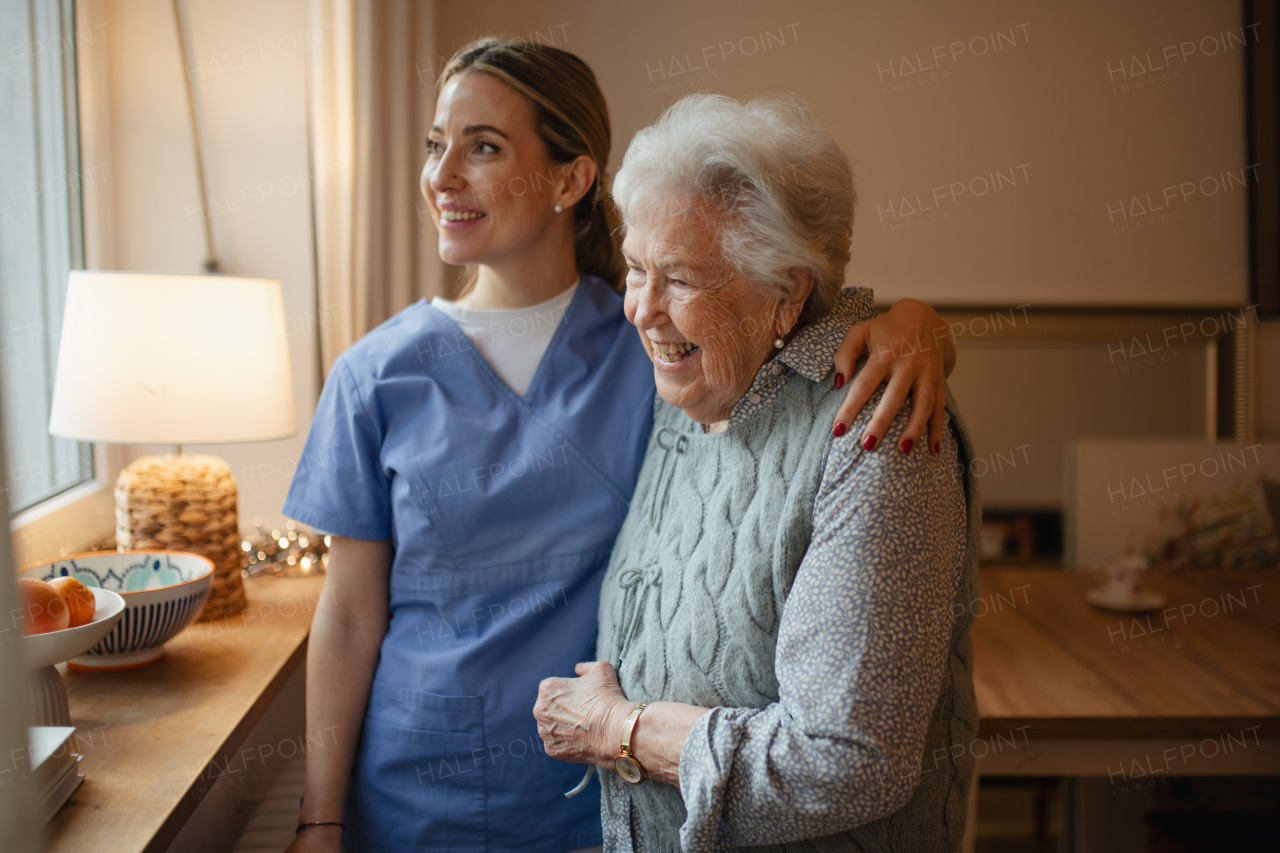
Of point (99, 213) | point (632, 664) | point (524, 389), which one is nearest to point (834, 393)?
point (632, 664)

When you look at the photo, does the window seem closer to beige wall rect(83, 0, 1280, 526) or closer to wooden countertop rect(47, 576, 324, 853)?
wooden countertop rect(47, 576, 324, 853)

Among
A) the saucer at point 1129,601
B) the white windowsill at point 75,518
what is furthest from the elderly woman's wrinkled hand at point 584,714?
the saucer at point 1129,601

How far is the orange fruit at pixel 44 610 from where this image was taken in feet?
3.10

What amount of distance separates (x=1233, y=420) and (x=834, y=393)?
2354 millimetres

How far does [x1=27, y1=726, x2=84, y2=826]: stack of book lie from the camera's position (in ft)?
2.75

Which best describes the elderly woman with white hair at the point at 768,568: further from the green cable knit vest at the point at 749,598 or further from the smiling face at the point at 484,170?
the smiling face at the point at 484,170

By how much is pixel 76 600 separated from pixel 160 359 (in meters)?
0.54

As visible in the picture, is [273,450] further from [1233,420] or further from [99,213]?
[1233,420]

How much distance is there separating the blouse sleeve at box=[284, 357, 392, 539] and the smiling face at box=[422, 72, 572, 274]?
0.85 ft

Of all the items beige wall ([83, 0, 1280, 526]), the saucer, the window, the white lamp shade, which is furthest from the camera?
beige wall ([83, 0, 1280, 526])

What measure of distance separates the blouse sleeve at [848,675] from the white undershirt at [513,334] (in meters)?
0.56

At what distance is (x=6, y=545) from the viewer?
0.29 meters

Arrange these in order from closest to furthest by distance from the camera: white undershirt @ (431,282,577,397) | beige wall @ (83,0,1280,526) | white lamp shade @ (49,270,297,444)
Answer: white undershirt @ (431,282,577,397) < white lamp shade @ (49,270,297,444) < beige wall @ (83,0,1280,526)

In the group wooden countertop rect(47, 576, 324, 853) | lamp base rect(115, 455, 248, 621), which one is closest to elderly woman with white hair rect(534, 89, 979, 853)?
wooden countertop rect(47, 576, 324, 853)
